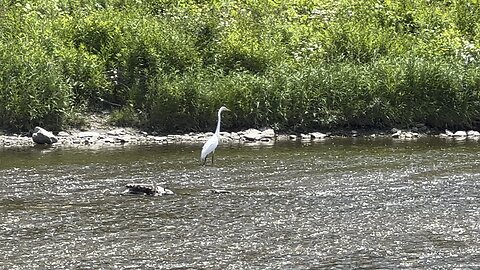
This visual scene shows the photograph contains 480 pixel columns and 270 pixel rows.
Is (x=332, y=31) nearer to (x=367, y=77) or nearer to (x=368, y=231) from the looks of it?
(x=367, y=77)

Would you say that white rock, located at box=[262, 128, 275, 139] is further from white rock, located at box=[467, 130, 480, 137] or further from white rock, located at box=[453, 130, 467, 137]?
white rock, located at box=[467, 130, 480, 137]

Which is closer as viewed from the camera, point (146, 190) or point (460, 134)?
point (146, 190)

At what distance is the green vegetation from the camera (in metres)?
24.8

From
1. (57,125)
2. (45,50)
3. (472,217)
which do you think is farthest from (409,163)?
(45,50)

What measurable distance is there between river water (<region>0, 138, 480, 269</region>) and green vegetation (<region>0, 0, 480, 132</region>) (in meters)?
3.60

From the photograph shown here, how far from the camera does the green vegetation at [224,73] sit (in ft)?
81.4

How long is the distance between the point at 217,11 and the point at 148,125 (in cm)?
762

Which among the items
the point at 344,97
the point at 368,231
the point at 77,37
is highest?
the point at 77,37

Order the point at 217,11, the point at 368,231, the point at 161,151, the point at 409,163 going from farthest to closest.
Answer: the point at 217,11 → the point at 161,151 → the point at 409,163 → the point at 368,231

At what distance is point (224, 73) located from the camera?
2667 cm

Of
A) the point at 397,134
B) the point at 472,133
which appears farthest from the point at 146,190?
the point at 472,133

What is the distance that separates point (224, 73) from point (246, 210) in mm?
12670

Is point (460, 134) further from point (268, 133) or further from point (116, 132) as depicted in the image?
point (116, 132)

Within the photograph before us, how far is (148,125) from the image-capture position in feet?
81.9
